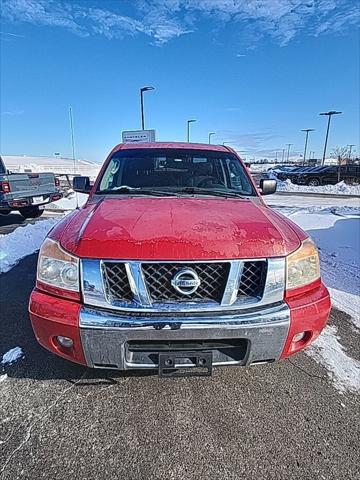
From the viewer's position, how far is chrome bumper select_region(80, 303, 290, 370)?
171 cm

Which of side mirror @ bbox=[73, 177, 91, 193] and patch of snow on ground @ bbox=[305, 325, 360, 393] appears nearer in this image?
patch of snow on ground @ bbox=[305, 325, 360, 393]

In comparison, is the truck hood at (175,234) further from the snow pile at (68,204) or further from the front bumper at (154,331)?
the snow pile at (68,204)

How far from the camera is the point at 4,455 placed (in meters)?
1.67

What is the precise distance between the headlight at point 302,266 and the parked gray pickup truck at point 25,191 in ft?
26.5

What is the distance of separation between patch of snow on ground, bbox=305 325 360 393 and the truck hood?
118 centimetres

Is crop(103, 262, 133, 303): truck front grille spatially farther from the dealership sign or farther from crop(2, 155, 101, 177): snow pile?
crop(2, 155, 101, 177): snow pile

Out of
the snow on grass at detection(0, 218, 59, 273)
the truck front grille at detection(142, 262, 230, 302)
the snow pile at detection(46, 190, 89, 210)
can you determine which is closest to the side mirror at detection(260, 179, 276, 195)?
the truck front grille at detection(142, 262, 230, 302)

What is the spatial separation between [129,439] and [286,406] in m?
1.07

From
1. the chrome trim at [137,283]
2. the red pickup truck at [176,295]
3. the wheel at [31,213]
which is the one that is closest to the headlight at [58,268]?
the red pickup truck at [176,295]

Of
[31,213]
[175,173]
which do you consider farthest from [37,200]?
[175,173]

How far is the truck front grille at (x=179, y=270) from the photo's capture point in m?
1.79

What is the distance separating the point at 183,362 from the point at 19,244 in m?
5.56

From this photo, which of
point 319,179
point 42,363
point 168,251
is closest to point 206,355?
point 168,251

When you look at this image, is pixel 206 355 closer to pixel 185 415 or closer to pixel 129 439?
pixel 185 415
